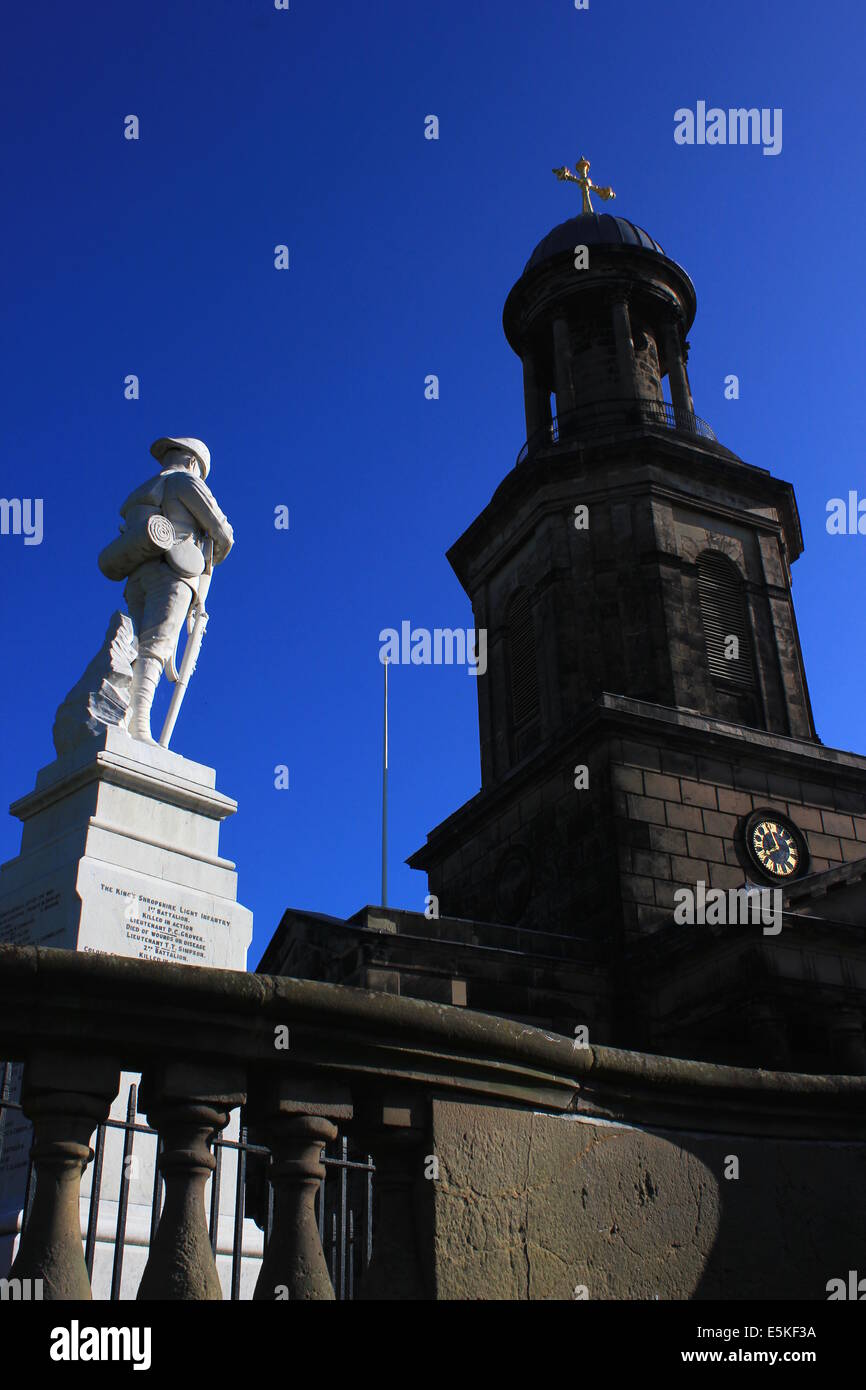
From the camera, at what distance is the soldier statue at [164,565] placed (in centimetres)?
1127

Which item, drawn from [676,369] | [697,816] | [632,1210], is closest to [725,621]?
[697,816]

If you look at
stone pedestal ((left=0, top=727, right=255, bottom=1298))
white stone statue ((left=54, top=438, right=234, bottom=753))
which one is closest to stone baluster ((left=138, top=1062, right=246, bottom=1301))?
stone pedestal ((left=0, top=727, right=255, bottom=1298))

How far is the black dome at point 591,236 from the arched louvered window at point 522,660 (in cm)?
963

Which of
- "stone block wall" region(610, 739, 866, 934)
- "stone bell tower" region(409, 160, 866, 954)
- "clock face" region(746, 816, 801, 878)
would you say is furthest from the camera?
"clock face" region(746, 816, 801, 878)

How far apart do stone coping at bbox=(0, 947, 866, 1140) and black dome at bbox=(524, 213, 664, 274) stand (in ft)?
98.4

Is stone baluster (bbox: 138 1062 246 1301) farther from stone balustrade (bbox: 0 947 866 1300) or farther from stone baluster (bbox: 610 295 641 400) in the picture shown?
stone baluster (bbox: 610 295 641 400)

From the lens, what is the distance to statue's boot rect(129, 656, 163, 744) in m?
11.0

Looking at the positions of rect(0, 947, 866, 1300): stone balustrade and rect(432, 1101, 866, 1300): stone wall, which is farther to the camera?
rect(432, 1101, 866, 1300): stone wall

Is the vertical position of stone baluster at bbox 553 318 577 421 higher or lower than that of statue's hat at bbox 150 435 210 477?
higher

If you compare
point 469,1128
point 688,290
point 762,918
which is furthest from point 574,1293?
point 688,290

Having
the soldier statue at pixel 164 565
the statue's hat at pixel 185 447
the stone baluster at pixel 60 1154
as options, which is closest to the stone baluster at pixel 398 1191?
the stone baluster at pixel 60 1154

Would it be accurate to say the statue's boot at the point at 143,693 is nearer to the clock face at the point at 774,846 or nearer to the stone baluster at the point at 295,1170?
the stone baluster at the point at 295,1170

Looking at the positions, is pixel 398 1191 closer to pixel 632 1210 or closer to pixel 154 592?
pixel 632 1210

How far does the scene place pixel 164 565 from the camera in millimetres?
11625
